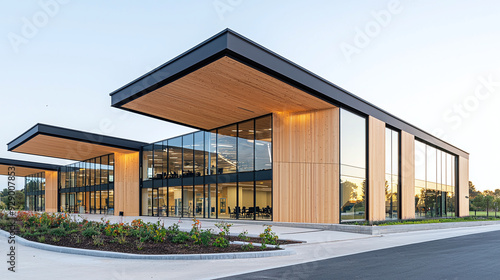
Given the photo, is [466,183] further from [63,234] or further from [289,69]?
[63,234]

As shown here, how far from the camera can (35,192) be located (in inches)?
2060

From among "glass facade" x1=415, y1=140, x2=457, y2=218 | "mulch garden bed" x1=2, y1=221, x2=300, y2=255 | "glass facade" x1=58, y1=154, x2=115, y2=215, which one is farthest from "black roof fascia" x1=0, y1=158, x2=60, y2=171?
"glass facade" x1=415, y1=140, x2=457, y2=218

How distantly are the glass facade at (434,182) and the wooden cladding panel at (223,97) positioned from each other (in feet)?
41.6

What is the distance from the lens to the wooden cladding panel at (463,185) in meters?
35.3

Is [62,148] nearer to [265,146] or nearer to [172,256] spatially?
[265,146]

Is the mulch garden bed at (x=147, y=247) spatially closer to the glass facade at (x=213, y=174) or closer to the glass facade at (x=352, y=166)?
the glass facade at (x=352, y=166)

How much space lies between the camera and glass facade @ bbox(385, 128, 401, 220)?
76.6ft

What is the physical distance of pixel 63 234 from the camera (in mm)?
12961

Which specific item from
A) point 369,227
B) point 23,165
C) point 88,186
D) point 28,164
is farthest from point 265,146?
point 23,165

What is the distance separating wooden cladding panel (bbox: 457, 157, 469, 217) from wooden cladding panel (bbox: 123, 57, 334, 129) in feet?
74.1

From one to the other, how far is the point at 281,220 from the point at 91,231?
10420 mm

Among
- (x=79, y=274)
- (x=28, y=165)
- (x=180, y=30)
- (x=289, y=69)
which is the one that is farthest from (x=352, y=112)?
(x=28, y=165)

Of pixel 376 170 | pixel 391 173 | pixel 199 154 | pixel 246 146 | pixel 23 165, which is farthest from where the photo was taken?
pixel 23 165

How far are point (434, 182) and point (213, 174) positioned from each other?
57.8 feet
